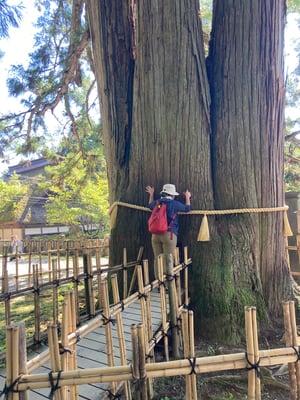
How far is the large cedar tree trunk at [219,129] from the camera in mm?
3590

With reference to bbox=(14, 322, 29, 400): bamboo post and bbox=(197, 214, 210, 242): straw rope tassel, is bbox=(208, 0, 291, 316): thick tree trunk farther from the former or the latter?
bbox=(14, 322, 29, 400): bamboo post

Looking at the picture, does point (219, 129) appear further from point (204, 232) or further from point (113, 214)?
point (113, 214)

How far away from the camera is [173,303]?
2650mm

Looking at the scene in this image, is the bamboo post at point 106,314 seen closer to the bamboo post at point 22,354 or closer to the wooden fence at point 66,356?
the wooden fence at point 66,356

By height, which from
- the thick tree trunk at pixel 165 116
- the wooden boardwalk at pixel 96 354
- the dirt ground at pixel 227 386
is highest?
the thick tree trunk at pixel 165 116

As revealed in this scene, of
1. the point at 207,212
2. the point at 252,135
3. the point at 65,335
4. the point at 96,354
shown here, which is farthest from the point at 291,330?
the point at 252,135

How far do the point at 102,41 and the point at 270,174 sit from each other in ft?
9.14

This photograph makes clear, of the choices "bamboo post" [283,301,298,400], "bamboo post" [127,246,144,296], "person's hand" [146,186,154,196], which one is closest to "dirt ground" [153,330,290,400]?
"bamboo post" [283,301,298,400]

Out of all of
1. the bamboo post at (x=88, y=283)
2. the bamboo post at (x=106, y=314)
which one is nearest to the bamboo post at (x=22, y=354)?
the bamboo post at (x=106, y=314)

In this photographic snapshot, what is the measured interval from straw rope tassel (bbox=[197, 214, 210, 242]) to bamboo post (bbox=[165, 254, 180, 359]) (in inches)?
31.1

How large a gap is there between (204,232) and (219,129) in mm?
1285

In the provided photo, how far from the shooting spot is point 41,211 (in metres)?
18.6

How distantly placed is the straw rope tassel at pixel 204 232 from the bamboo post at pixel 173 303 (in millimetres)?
789

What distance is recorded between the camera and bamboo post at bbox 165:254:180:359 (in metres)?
2.62
